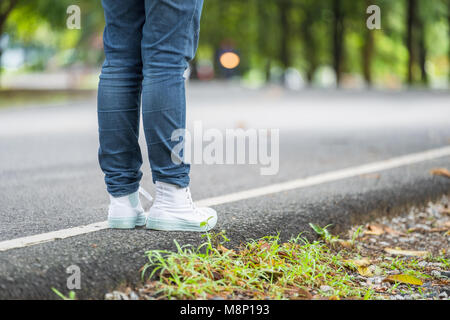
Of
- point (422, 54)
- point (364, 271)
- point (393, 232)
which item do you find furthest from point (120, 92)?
point (422, 54)

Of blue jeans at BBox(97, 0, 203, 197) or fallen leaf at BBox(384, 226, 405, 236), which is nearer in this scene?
blue jeans at BBox(97, 0, 203, 197)

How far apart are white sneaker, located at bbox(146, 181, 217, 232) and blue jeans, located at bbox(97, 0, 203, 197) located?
0.18 feet

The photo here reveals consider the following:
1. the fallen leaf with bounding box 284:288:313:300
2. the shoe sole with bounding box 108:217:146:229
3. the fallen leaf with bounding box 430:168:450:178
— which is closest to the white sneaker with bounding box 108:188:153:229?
the shoe sole with bounding box 108:217:146:229

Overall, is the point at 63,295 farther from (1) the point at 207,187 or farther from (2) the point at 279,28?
(2) the point at 279,28

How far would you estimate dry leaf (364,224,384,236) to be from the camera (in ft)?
11.7

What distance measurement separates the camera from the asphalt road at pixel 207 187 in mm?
2373

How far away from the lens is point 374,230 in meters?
3.60

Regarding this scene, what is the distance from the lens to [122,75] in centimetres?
268

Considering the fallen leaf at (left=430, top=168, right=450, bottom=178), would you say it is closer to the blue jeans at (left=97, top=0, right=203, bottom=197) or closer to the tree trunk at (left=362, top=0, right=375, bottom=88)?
the blue jeans at (left=97, top=0, right=203, bottom=197)

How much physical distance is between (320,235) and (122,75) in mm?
1332

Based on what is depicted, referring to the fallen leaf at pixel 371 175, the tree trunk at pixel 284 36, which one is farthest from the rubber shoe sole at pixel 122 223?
the tree trunk at pixel 284 36

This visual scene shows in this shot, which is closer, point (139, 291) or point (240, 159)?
point (139, 291)
